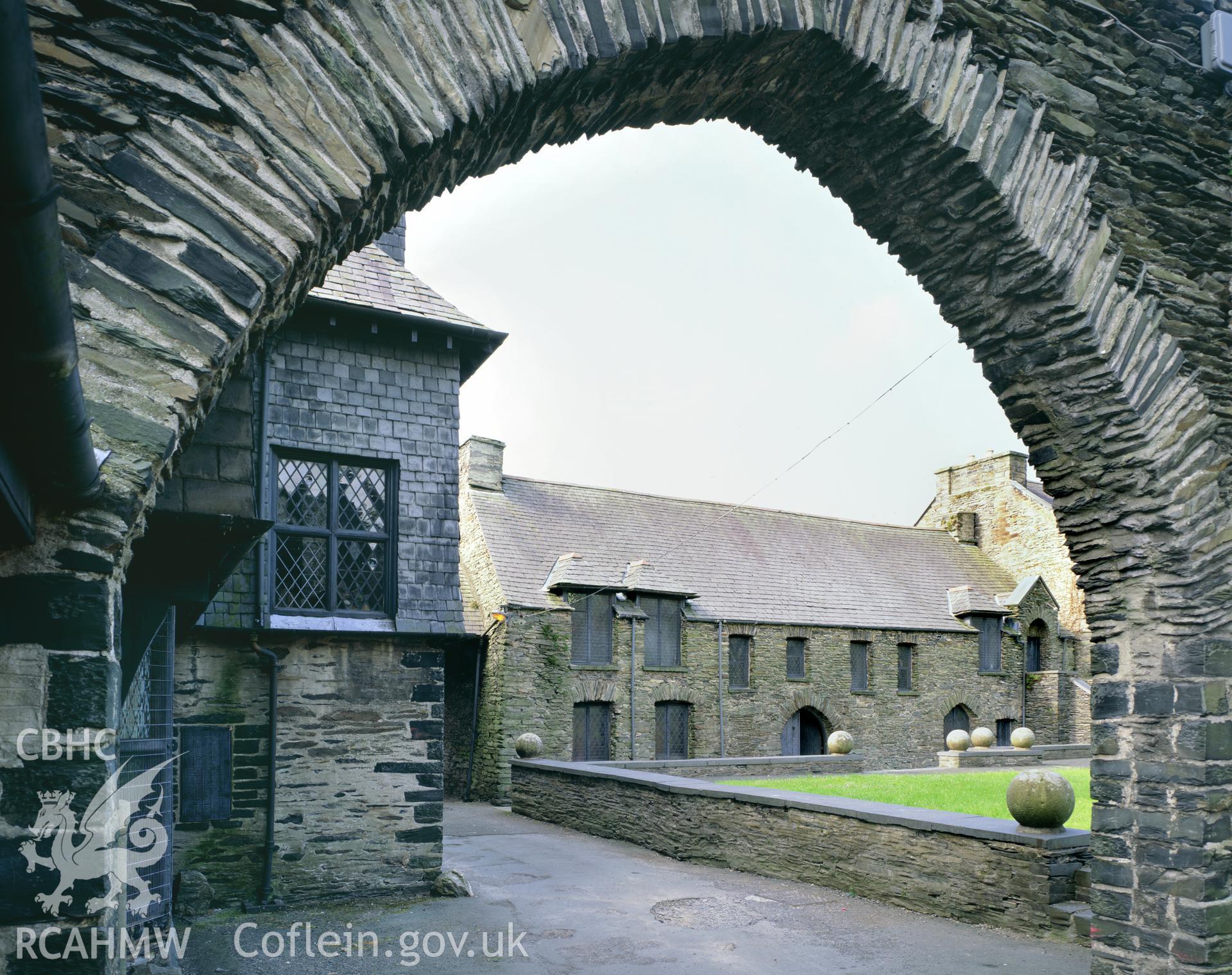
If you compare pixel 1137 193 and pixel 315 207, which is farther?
pixel 1137 193

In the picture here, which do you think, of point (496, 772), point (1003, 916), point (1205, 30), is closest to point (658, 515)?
point (496, 772)

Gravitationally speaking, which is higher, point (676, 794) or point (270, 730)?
point (270, 730)

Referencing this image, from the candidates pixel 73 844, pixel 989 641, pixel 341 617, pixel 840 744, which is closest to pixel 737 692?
pixel 840 744

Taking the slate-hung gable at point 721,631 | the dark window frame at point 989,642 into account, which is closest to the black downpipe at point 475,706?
the slate-hung gable at point 721,631

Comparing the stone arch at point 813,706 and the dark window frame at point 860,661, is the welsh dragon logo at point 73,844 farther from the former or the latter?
the dark window frame at point 860,661

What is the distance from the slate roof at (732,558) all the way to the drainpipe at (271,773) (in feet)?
35.7

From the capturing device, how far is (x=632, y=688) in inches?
879

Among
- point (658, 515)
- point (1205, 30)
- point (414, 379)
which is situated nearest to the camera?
point (1205, 30)

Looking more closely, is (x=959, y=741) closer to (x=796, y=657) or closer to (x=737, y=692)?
(x=796, y=657)

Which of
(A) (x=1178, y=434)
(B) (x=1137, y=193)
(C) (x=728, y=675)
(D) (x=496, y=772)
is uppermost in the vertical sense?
(B) (x=1137, y=193)

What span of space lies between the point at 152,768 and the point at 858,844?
6221mm

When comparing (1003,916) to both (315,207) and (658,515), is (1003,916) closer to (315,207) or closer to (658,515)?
(315,207)

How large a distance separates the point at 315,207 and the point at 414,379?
868 cm

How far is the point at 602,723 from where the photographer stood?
22266mm
